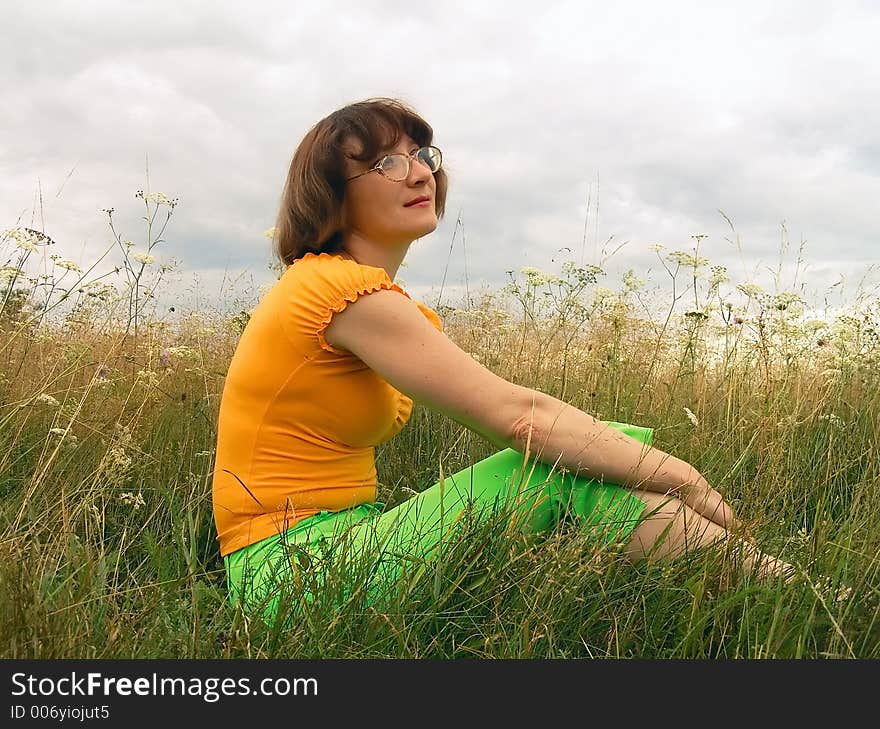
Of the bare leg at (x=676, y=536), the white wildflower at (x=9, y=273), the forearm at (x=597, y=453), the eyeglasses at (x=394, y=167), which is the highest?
the eyeglasses at (x=394, y=167)

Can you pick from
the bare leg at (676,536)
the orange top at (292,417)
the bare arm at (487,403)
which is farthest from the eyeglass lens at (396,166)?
the bare leg at (676,536)

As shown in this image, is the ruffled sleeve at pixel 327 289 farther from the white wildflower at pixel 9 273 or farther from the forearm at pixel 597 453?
the white wildflower at pixel 9 273

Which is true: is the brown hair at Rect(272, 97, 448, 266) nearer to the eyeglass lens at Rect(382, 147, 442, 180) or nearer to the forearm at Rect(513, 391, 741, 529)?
the eyeglass lens at Rect(382, 147, 442, 180)

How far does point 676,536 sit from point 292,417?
3.63ft

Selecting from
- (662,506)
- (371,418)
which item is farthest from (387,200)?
(662,506)

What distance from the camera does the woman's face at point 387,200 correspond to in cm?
257

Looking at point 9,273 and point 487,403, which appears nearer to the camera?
point 487,403

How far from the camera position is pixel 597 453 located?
2.27 meters

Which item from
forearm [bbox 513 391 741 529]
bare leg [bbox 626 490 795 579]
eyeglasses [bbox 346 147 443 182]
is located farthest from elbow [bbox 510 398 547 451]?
eyeglasses [bbox 346 147 443 182]

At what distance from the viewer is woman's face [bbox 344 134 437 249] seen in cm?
257

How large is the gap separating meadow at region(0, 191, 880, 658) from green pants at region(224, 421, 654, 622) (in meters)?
0.06

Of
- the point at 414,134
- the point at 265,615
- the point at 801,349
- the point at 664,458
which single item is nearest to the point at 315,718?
the point at 265,615

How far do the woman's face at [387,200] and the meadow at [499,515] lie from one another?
0.99m

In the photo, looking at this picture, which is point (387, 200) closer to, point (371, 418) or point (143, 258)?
point (371, 418)
